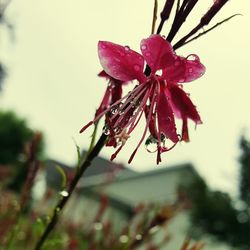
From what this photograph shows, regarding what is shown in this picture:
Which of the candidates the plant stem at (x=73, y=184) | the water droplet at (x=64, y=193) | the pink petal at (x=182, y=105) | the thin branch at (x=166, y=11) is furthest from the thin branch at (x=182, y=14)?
the water droplet at (x=64, y=193)

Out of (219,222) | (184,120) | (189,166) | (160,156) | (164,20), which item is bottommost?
(160,156)

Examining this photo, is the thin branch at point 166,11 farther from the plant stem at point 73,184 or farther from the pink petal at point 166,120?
the plant stem at point 73,184

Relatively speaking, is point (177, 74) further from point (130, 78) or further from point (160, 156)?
point (160, 156)

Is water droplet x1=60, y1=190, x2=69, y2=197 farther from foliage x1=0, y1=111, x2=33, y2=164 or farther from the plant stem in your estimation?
foliage x1=0, y1=111, x2=33, y2=164

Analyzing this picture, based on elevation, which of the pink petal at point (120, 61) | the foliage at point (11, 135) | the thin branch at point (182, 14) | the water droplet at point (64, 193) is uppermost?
the foliage at point (11, 135)

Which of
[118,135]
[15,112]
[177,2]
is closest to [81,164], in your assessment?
[118,135]

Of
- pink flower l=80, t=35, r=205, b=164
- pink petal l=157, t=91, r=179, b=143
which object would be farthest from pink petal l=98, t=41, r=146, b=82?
pink petal l=157, t=91, r=179, b=143
